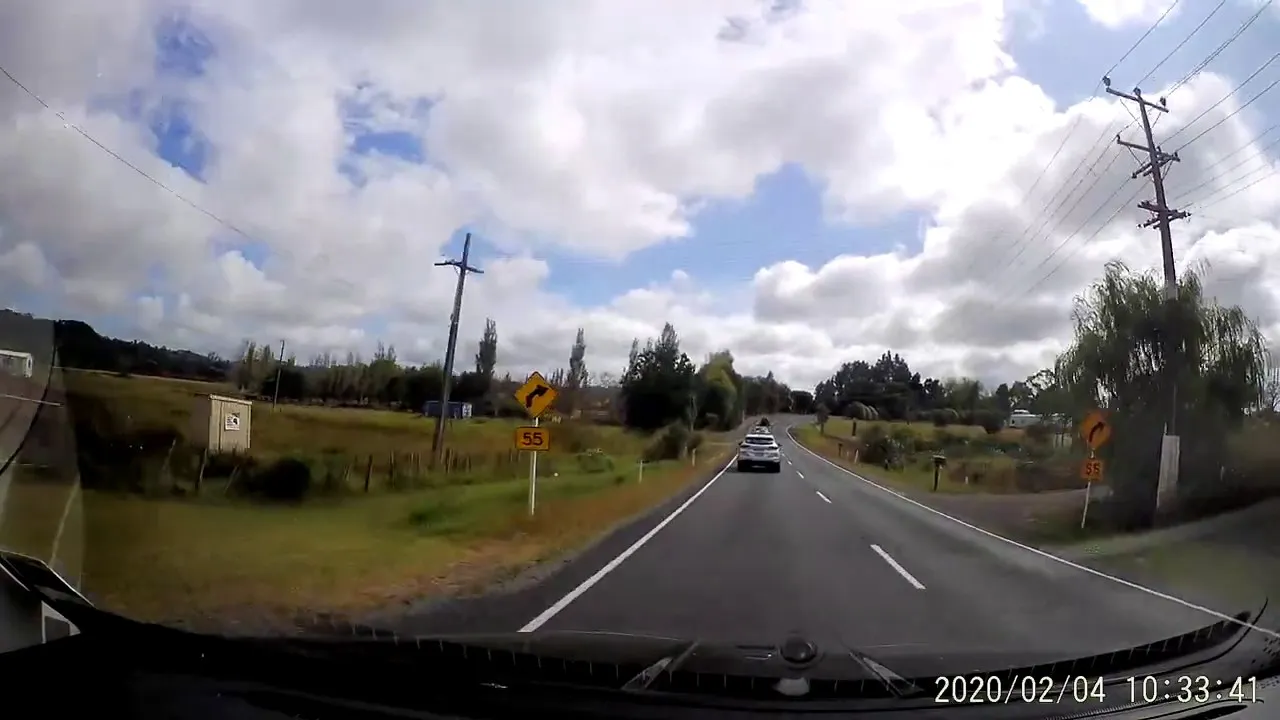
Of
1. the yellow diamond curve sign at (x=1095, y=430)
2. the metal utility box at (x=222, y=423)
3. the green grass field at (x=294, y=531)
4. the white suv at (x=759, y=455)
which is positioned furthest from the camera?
the white suv at (x=759, y=455)

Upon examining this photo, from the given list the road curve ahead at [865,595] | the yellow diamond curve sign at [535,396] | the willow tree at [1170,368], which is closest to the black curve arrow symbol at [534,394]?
the yellow diamond curve sign at [535,396]

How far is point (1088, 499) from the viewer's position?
53.4ft

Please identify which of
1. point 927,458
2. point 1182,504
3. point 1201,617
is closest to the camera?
point 1201,617

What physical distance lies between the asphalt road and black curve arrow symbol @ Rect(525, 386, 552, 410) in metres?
3.10

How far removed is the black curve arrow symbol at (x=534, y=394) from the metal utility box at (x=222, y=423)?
4580 millimetres

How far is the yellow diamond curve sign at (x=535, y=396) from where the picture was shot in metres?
15.8

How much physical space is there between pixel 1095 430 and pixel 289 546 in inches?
496

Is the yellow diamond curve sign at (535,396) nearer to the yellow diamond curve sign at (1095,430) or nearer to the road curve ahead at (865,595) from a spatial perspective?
the road curve ahead at (865,595)

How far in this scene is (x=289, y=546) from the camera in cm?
1093

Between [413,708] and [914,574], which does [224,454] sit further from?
[413,708]

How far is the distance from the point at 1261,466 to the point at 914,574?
7.47 metres

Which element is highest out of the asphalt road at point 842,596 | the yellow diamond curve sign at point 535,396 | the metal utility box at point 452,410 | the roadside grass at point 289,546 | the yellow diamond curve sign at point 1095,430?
the yellow diamond curve sign at point 1095,430

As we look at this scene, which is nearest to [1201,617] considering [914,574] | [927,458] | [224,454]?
[914,574]

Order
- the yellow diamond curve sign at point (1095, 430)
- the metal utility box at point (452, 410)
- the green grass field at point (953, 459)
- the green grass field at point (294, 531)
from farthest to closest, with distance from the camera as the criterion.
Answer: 1. the green grass field at point (953, 459)
2. the metal utility box at point (452, 410)
3. the yellow diamond curve sign at point (1095, 430)
4. the green grass field at point (294, 531)
